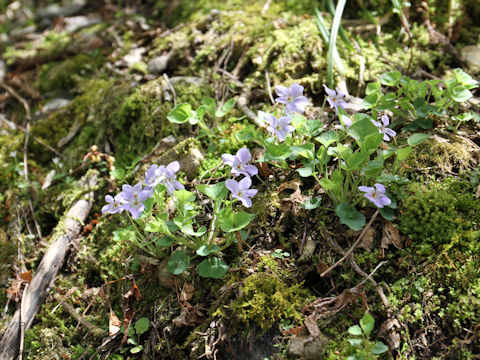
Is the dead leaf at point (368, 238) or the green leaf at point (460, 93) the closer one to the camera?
the dead leaf at point (368, 238)

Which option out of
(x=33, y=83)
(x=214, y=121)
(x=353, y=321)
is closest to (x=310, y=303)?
(x=353, y=321)

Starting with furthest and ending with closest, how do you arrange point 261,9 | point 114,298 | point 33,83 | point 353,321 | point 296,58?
point 33,83 → point 261,9 → point 296,58 → point 114,298 → point 353,321

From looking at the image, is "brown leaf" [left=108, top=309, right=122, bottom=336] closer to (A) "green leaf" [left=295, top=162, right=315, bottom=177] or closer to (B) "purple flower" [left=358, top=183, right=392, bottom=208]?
(A) "green leaf" [left=295, top=162, right=315, bottom=177]

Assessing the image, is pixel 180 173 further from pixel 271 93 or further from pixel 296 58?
pixel 296 58

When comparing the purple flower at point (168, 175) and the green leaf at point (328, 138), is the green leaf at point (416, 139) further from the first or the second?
the purple flower at point (168, 175)

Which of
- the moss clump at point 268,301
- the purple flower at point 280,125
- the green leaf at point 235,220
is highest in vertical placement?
the purple flower at point 280,125

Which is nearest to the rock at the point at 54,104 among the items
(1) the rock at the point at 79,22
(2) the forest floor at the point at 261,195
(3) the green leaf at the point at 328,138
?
(2) the forest floor at the point at 261,195
